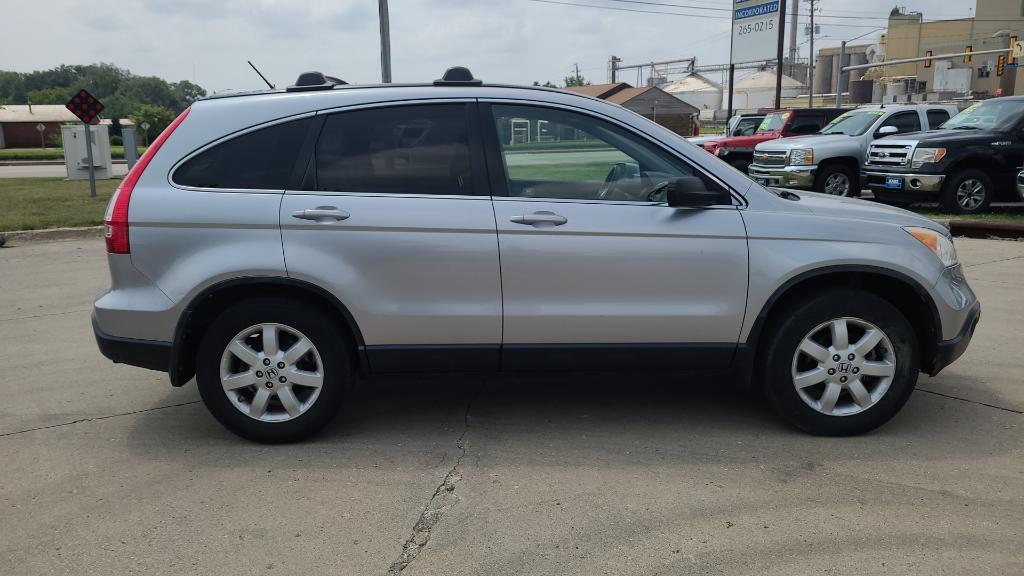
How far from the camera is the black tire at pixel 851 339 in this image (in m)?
4.14

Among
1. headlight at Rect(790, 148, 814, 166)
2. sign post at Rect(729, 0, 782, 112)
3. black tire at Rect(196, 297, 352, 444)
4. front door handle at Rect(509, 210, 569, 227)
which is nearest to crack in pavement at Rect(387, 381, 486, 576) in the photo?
black tire at Rect(196, 297, 352, 444)

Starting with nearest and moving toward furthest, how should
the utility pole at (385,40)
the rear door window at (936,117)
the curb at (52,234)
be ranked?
1. the curb at (52,234)
2. the utility pole at (385,40)
3. the rear door window at (936,117)

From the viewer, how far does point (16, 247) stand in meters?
11.7

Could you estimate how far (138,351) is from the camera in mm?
4152

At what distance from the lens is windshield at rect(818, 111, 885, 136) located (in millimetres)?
15750

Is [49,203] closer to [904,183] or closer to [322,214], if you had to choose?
[322,214]

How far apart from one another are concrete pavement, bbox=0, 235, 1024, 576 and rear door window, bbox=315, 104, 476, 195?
134 cm

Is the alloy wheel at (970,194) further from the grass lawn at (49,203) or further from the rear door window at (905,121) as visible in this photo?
the grass lawn at (49,203)

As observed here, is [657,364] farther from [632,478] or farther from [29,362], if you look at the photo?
[29,362]

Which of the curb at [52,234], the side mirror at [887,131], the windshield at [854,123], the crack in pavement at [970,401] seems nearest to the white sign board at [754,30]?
the windshield at [854,123]

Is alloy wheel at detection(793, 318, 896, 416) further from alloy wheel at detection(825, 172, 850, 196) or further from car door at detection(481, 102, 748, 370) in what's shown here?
alloy wheel at detection(825, 172, 850, 196)

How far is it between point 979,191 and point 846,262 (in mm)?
10736

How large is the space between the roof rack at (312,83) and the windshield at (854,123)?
1359 centimetres

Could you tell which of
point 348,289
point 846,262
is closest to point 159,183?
point 348,289
